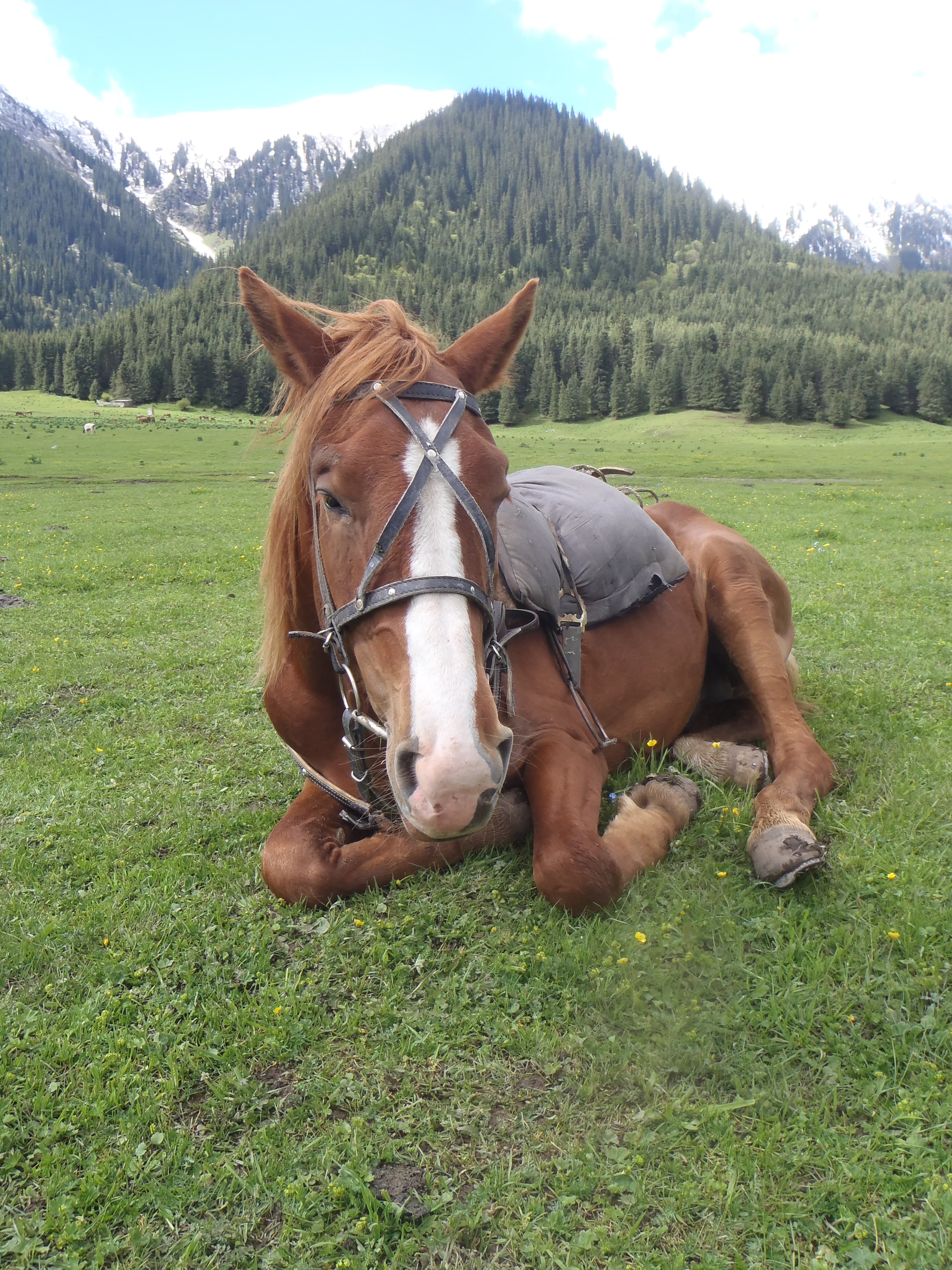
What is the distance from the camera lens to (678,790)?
428 cm

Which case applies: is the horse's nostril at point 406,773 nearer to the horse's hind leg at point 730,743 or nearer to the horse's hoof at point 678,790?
the horse's hoof at point 678,790

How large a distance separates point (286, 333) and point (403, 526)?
4.39 feet

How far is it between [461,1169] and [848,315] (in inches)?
6178

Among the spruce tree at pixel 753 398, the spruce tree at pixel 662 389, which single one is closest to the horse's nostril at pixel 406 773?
the spruce tree at pixel 753 398

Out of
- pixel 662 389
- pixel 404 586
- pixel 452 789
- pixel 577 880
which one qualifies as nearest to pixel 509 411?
pixel 662 389

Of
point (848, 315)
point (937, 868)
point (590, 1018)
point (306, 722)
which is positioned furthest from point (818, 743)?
point (848, 315)

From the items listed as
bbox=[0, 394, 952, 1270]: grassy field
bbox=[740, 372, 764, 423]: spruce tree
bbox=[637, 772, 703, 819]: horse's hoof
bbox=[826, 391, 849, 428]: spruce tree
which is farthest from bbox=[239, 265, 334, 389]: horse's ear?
bbox=[740, 372, 764, 423]: spruce tree

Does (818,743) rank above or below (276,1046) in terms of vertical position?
above

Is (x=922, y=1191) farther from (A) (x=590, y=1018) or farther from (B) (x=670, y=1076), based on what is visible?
(A) (x=590, y=1018)

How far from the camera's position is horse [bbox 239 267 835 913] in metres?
2.61

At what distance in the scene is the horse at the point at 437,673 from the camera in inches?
103

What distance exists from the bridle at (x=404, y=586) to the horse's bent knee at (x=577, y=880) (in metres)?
0.74

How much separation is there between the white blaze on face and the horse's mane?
45 cm

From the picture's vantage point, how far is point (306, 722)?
3.91 m
